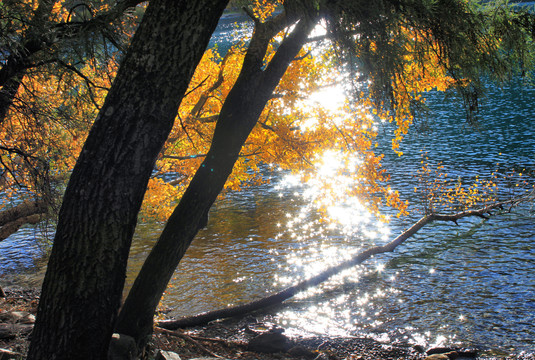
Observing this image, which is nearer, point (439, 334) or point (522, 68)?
point (522, 68)

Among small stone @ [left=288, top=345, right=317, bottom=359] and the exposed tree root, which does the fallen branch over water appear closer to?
the exposed tree root

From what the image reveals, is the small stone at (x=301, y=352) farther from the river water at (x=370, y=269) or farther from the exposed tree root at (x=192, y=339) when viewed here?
the exposed tree root at (x=192, y=339)

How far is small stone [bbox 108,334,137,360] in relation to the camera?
19.4 ft

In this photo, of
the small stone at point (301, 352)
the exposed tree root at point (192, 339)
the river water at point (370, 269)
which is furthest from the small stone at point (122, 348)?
the small stone at point (301, 352)

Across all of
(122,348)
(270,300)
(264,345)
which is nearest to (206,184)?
(122,348)

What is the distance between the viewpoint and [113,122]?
13.8ft

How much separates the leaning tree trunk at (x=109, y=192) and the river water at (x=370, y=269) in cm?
464

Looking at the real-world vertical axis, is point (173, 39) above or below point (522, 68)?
below

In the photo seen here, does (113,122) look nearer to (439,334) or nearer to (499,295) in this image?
(439,334)

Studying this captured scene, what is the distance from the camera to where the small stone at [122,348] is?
5926 millimetres

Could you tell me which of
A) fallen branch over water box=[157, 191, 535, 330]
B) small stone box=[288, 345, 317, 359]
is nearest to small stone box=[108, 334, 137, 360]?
fallen branch over water box=[157, 191, 535, 330]

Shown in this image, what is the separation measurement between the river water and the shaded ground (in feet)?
1.87

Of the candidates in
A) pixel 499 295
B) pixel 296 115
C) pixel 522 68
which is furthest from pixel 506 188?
pixel 522 68

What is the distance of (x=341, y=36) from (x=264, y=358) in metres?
7.07
